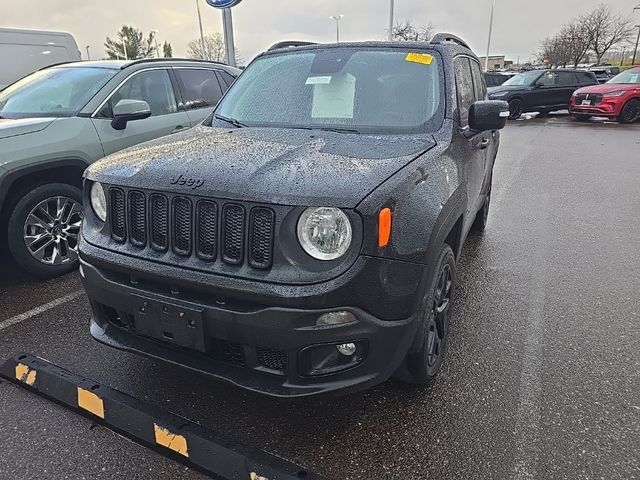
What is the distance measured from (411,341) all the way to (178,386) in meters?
1.37

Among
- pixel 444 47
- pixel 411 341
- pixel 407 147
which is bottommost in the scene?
pixel 411 341

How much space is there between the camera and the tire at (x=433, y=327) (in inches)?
90.3

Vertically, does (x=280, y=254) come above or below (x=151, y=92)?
below

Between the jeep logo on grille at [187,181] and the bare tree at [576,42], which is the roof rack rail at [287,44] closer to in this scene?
the jeep logo on grille at [187,181]

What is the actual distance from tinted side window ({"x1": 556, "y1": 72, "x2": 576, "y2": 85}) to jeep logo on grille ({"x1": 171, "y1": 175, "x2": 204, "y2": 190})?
1947 cm

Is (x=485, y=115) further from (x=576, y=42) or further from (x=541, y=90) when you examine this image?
(x=576, y=42)

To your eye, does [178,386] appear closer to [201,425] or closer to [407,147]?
[201,425]

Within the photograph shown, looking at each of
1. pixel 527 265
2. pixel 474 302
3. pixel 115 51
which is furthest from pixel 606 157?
pixel 115 51

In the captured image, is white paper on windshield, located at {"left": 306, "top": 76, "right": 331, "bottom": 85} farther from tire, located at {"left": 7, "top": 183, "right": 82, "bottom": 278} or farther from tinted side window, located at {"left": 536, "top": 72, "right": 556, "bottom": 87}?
tinted side window, located at {"left": 536, "top": 72, "right": 556, "bottom": 87}

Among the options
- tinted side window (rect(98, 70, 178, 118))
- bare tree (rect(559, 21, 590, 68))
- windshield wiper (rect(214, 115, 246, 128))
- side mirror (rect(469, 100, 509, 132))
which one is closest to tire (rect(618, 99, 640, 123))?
side mirror (rect(469, 100, 509, 132))

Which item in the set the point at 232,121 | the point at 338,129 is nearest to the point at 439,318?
the point at 338,129

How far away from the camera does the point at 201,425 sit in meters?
2.32

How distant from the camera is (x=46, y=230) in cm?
404

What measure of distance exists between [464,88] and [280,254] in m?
2.22
